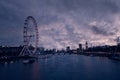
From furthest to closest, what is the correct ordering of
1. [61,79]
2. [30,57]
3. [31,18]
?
[30,57] < [31,18] < [61,79]

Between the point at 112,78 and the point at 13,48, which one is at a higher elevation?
the point at 13,48

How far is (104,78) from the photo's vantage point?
4312cm

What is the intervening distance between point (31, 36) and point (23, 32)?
17.6ft

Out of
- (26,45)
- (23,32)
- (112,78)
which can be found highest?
(23,32)

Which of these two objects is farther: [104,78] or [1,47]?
[1,47]

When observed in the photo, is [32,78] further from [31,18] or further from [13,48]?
[13,48]

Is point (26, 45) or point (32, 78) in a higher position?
point (26, 45)

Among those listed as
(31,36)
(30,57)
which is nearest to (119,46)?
(30,57)

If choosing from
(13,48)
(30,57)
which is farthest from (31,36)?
→ (13,48)

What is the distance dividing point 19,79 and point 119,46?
368 feet

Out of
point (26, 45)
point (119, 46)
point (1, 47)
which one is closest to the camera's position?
point (26, 45)

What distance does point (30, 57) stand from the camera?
330 ft

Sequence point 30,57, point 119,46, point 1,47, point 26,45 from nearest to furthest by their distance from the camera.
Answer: point 26,45 → point 30,57 → point 119,46 → point 1,47

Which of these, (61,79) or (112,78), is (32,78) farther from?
(112,78)
